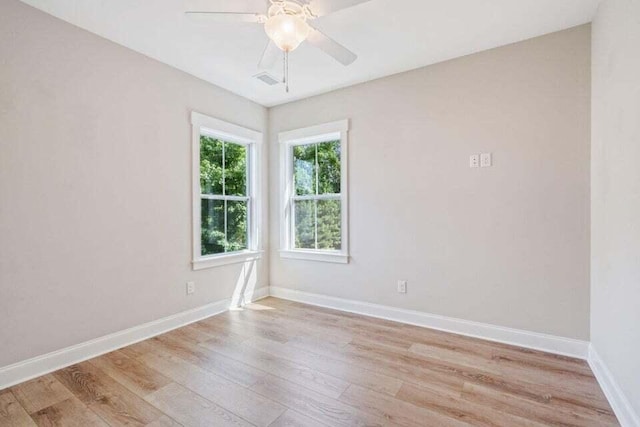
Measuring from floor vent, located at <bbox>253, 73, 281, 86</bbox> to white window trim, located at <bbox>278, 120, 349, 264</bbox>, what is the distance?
26.1 inches

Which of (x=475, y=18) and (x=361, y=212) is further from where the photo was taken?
(x=361, y=212)

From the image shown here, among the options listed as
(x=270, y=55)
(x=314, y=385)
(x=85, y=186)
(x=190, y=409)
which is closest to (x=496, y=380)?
(x=314, y=385)

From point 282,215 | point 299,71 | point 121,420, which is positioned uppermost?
point 299,71

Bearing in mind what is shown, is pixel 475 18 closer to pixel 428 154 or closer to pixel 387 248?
pixel 428 154

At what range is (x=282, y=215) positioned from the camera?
13.0 feet

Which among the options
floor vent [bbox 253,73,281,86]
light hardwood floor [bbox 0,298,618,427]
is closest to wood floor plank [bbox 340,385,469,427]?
light hardwood floor [bbox 0,298,618,427]

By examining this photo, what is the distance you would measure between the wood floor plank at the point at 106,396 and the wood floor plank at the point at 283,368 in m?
0.69

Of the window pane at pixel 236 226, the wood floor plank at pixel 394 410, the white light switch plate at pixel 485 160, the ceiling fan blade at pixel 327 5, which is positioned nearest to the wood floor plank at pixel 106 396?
the wood floor plank at pixel 394 410

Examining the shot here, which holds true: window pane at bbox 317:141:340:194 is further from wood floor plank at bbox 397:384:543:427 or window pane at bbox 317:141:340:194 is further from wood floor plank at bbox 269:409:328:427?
wood floor plank at bbox 269:409:328:427

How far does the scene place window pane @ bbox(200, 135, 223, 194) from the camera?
10.9ft

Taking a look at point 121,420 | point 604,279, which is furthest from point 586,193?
point 121,420

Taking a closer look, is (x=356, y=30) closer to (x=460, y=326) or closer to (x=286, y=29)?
(x=286, y=29)

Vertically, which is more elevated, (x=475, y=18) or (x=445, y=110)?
(x=475, y=18)

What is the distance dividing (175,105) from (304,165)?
1599 mm
